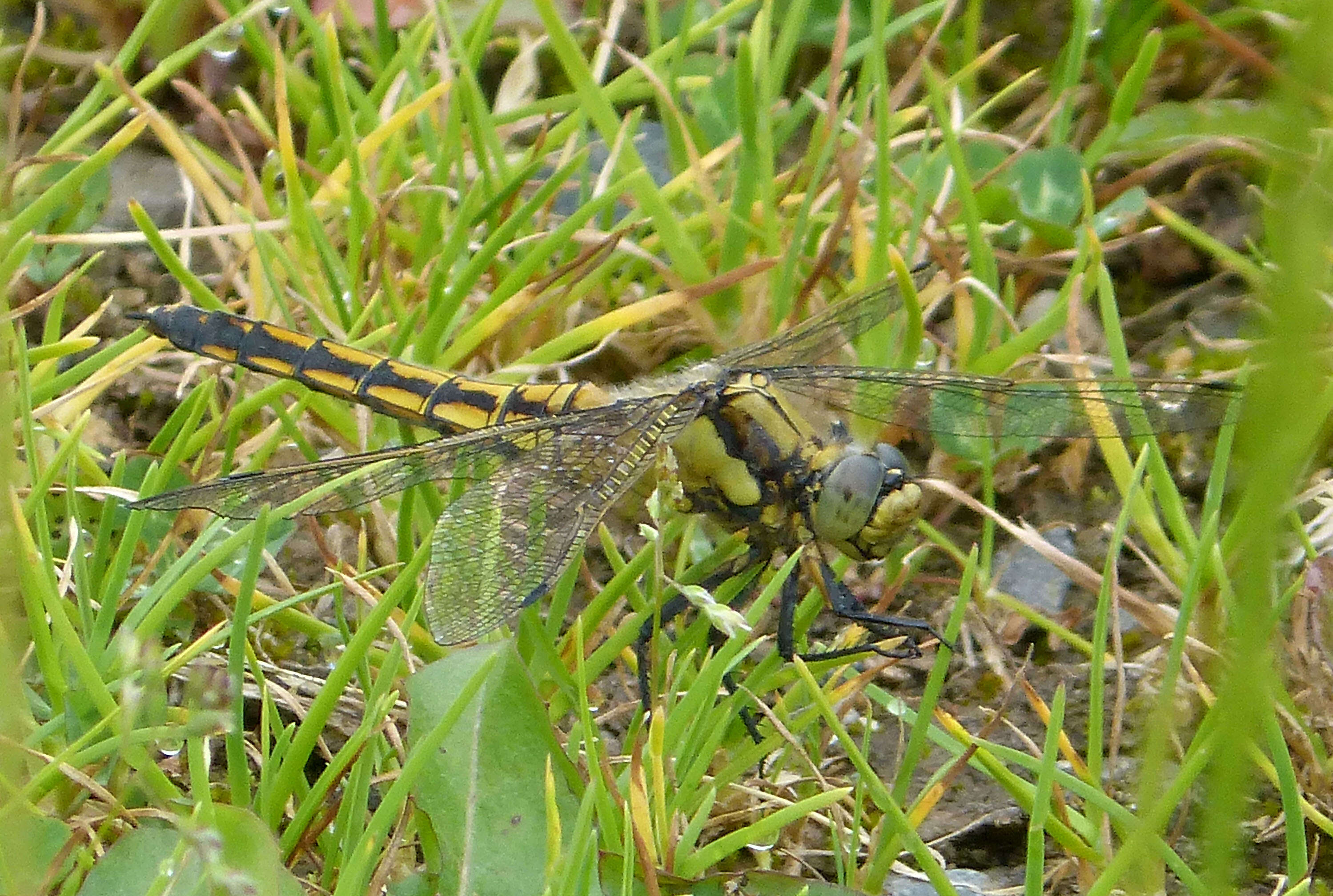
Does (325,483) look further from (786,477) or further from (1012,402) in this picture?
(1012,402)

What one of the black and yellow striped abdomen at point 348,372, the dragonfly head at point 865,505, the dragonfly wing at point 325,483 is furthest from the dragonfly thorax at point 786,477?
the dragonfly wing at point 325,483

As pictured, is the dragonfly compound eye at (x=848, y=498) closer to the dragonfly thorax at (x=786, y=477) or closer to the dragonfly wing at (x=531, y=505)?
the dragonfly thorax at (x=786, y=477)

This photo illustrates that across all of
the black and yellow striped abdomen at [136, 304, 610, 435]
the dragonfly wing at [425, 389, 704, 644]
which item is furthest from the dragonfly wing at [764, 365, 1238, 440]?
the black and yellow striped abdomen at [136, 304, 610, 435]

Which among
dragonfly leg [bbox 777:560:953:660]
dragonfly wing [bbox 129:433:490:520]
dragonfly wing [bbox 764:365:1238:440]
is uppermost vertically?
dragonfly wing [bbox 129:433:490:520]

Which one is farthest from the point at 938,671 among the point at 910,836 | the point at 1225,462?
the point at 1225,462

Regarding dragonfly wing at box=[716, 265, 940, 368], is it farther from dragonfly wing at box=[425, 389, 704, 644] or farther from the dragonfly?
dragonfly wing at box=[425, 389, 704, 644]

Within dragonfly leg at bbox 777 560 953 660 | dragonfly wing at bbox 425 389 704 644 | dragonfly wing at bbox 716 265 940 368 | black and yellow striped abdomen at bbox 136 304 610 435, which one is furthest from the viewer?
dragonfly wing at bbox 716 265 940 368

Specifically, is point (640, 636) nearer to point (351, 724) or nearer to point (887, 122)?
point (351, 724)
